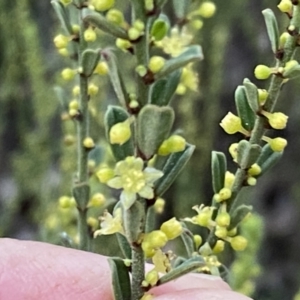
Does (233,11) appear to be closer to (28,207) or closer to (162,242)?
(28,207)

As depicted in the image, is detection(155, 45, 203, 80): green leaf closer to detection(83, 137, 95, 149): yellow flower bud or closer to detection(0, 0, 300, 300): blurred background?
detection(83, 137, 95, 149): yellow flower bud

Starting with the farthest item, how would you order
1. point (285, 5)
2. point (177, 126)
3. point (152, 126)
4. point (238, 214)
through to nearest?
point (177, 126)
point (238, 214)
point (285, 5)
point (152, 126)

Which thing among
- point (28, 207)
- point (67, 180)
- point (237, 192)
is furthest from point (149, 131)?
point (28, 207)

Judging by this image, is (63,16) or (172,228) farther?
(63,16)

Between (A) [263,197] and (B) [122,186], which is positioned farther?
(A) [263,197]

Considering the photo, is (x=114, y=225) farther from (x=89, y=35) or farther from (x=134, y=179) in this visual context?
(x=89, y=35)

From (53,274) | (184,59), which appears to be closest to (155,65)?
(184,59)
